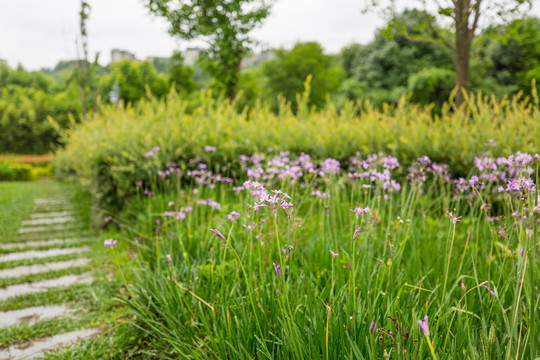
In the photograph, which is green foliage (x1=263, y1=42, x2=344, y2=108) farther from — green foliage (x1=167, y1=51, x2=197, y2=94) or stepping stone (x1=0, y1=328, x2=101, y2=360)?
stepping stone (x1=0, y1=328, x2=101, y2=360)

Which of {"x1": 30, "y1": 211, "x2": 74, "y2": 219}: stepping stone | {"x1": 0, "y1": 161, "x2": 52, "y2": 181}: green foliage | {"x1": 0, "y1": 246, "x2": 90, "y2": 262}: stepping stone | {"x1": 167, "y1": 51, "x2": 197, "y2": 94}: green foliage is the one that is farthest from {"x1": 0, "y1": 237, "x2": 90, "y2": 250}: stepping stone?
{"x1": 167, "y1": 51, "x2": 197, "y2": 94}: green foliage

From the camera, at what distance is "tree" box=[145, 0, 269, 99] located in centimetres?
1720

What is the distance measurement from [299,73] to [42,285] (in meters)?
32.3

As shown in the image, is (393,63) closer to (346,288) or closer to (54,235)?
(54,235)

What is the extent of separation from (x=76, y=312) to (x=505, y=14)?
23.1 ft

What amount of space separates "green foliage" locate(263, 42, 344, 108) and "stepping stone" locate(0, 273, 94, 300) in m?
29.7

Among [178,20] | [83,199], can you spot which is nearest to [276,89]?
[178,20]

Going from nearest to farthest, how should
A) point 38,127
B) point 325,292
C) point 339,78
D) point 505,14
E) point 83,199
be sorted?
point 325,292, point 505,14, point 83,199, point 38,127, point 339,78

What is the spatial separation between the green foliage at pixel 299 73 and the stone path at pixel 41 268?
92.2 ft

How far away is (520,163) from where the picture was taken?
5.00 ft

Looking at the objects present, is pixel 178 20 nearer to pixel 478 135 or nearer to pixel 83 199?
pixel 83 199

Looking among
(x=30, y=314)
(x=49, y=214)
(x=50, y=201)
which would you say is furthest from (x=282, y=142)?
(x=50, y=201)

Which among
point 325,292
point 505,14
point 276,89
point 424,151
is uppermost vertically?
point 276,89

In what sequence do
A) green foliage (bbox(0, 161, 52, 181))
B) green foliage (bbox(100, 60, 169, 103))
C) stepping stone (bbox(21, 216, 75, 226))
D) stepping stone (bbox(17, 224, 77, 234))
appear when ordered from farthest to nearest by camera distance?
1. green foliage (bbox(100, 60, 169, 103))
2. green foliage (bbox(0, 161, 52, 181))
3. stepping stone (bbox(21, 216, 75, 226))
4. stepping stone (bbox(17, 224, 77, 234))
